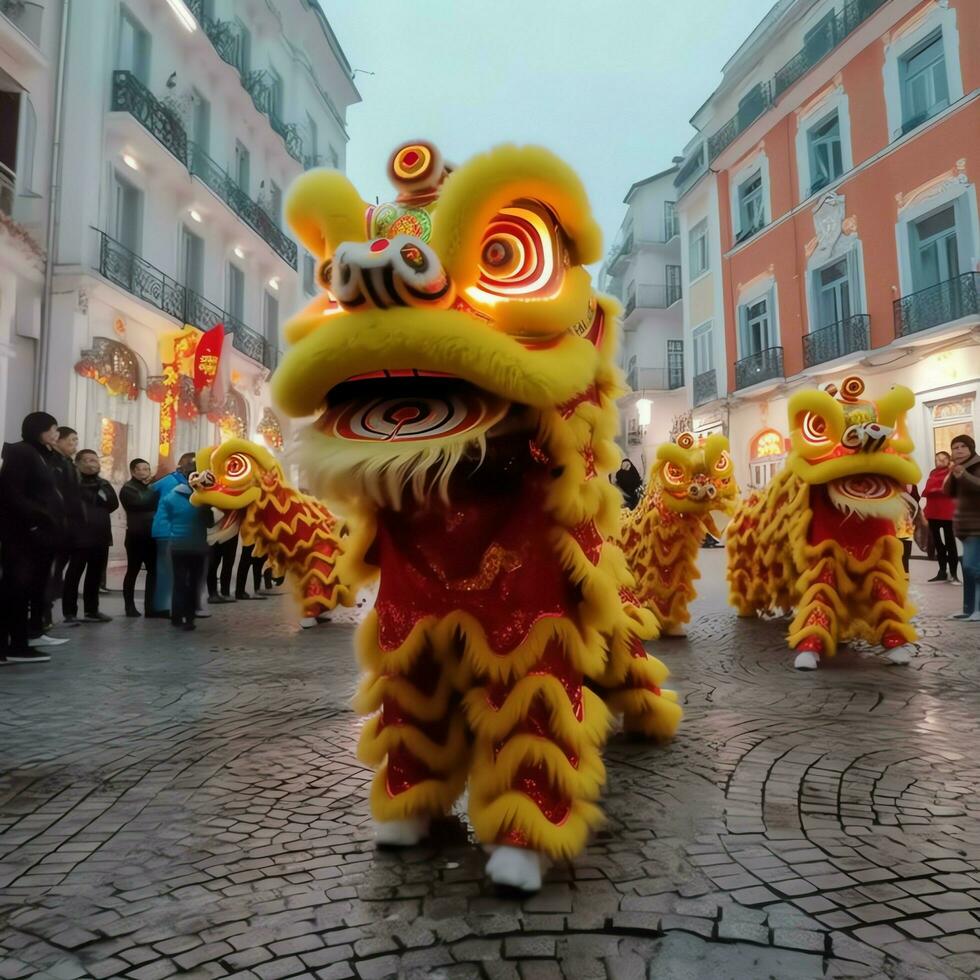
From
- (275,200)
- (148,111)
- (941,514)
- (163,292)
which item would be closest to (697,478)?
(941,514)

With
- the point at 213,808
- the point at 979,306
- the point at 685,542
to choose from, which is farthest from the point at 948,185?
the point at 213,808

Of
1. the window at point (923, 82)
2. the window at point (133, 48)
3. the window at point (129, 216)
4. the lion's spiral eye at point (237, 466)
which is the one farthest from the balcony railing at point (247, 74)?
the window at point (923, 82)

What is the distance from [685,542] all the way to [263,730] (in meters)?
3.52

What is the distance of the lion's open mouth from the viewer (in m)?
1.90

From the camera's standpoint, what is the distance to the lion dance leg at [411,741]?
2.18 metres

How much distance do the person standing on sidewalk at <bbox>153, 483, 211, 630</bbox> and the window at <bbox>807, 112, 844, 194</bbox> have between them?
53.0 ft

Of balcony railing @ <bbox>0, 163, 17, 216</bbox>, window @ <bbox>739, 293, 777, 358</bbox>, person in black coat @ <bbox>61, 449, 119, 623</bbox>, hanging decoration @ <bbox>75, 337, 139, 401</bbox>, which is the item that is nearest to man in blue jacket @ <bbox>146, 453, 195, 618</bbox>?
person in black coat @ <bbox>61, 449, 119, 623</bbox>

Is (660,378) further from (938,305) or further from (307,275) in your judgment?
(938,305)

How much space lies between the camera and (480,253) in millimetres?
2010

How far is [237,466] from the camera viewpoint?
680 centimetres

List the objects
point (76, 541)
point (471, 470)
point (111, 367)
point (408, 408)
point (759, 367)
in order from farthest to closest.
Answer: point (759, 367)
point (111, 367)
point (76, 541)
point (471, 470)
point (408, 408)

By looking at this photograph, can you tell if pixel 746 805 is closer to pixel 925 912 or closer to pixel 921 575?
pixel 925 912

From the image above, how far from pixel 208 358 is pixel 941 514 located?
446 inches

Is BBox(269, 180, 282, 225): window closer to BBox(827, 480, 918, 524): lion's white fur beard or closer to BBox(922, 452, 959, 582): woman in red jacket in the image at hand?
BBox(922, 452, 959, 582): woman in red jacket
